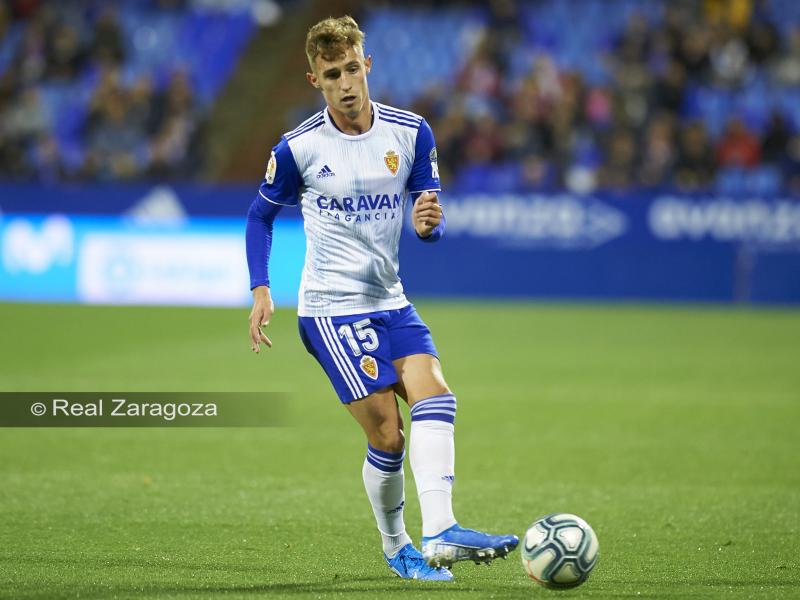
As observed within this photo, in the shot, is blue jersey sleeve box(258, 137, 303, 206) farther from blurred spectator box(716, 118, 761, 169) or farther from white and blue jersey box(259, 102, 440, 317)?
blurred spectator box(716, 118, 761, 169)

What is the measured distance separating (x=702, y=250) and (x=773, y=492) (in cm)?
1157

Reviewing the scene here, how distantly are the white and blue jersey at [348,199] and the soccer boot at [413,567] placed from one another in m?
1.03

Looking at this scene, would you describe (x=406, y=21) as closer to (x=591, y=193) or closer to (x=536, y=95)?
(x=536, y=95)

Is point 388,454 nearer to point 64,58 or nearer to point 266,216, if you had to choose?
point 266,216

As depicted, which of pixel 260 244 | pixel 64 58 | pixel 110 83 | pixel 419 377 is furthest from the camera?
pixel 64 58

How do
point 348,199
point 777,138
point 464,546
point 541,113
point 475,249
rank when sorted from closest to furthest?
point 464,546 → point 348,199 → point 475,249 → point 777,138 → point 541,113

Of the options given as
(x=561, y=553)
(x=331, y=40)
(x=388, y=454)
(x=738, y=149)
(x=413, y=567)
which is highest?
(x=738, y=149)

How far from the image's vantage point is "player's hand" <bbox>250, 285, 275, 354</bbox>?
5160mm

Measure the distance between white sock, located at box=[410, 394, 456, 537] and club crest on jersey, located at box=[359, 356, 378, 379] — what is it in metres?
0.21

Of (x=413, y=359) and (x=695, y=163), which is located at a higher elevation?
(x=695, y=163)

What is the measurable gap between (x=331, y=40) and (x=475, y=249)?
1412 centimetres

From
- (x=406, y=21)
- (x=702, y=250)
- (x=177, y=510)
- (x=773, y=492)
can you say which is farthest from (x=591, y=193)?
(x=177, y=510)

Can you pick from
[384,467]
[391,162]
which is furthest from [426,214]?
[384,467]

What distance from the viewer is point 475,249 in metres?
19.2
